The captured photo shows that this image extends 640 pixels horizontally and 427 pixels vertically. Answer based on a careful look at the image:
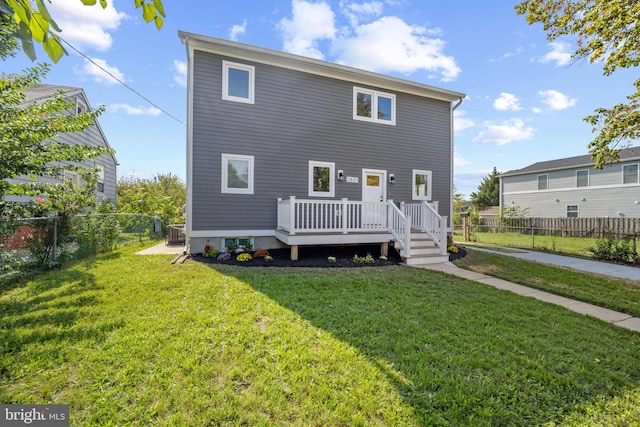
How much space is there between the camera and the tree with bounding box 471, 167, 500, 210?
31.6 meters

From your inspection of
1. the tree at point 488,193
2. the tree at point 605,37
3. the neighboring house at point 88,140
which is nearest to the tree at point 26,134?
the neighboring house at point 88,140

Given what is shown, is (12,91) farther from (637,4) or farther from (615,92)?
(615,92)

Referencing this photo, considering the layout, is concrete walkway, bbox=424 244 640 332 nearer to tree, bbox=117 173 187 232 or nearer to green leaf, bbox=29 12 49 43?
green leaf, bbox=29 12 49 43

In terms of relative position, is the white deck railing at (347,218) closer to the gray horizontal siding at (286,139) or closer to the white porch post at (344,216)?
the white porch post at (344,216)

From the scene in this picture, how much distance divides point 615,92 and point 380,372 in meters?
11.7

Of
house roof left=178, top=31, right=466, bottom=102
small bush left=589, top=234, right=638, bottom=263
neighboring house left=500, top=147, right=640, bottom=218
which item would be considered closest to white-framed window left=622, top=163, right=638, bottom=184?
neighboring house left=500, top=147, right=640, bottom=218

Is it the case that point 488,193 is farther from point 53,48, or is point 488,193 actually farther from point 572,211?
point 53,48

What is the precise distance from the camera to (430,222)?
347 inches

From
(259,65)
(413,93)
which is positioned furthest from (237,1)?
(413,93)

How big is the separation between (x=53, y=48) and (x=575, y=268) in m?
10.7

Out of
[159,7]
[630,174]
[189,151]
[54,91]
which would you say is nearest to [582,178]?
[630,174]

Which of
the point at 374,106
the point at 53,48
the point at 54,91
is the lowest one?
the point at 53,48

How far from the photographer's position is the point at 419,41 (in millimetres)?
9375

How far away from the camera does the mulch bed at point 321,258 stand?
23.9 feet
